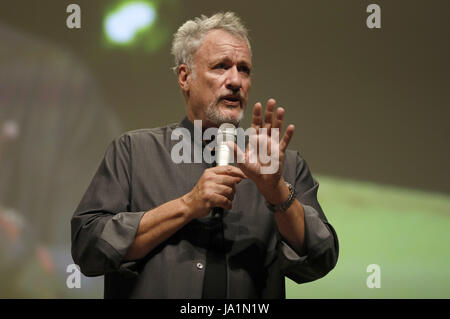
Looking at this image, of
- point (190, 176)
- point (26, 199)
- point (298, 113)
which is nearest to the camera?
point (190, 176)

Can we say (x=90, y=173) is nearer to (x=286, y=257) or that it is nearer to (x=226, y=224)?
(x=226, y=224)

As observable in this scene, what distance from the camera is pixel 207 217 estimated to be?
1528mm

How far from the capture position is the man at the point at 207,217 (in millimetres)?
1386

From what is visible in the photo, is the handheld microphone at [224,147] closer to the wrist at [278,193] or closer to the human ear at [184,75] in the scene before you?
A: the wrist at [278,193]

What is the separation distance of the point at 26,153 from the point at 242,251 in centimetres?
152

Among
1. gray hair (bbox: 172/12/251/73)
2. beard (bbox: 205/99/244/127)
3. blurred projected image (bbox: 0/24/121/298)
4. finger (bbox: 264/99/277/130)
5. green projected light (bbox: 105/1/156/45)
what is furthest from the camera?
green projected light (bbox: 105/1/156/45)

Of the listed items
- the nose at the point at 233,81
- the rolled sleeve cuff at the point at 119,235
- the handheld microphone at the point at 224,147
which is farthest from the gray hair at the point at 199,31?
the rolled sleeve cuff at the point at 119,235

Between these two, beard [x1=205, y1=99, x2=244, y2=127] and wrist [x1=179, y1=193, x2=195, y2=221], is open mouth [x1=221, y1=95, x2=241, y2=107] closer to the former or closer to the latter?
beard [x1=205, y1=99, x2=244, y2=127]

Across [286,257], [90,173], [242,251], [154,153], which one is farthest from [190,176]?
[90,173]

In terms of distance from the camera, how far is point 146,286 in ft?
4.76

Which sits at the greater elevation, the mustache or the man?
the mustache

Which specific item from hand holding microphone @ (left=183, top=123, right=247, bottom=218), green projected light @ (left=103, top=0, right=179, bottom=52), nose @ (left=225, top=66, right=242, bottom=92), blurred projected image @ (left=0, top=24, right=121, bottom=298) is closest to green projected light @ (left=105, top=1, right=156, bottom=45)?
green projected light @ (left=103, top=0, right=179, bottom=52)

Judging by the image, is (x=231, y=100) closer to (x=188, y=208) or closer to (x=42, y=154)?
(x=188, y=208)

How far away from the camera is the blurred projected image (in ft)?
8.24
